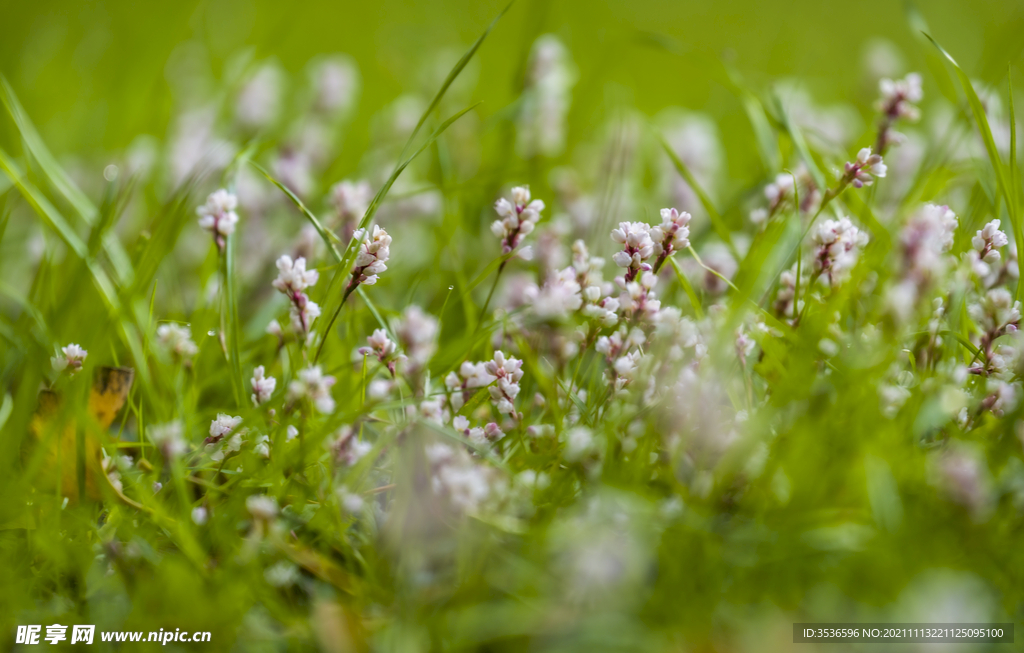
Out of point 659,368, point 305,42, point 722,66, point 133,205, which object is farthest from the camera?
point 305,42

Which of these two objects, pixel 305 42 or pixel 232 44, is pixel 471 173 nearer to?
pixel 232 44

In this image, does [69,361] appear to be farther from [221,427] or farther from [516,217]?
[516,217]

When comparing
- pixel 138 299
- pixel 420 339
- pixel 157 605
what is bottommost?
pixel 157 605

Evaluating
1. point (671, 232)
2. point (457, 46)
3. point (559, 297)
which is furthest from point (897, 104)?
point (457, 46)

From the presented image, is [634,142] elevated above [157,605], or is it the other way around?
[634,142]

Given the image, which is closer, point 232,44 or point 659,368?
point 659,368

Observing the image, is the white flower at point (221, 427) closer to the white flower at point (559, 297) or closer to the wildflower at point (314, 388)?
the wildflower at point (314, 388)

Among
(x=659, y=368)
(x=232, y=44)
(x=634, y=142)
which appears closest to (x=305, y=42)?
(x=232, y=44)
